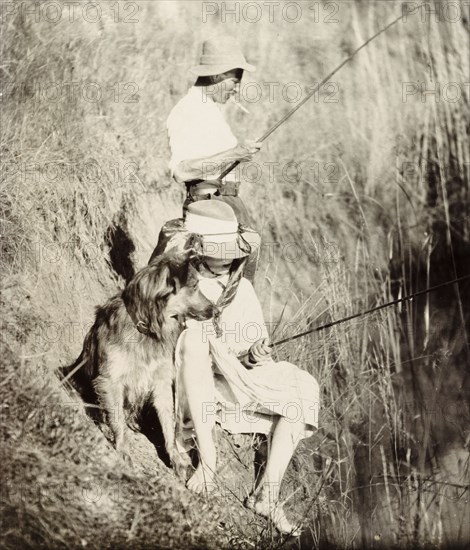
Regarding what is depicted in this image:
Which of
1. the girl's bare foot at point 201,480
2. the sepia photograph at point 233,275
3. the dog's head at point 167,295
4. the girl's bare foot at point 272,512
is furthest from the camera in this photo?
the girl's bare foot at point 272,512

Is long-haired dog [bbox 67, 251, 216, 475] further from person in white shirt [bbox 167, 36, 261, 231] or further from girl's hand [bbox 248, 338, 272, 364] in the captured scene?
person in white shirt [bbox 167, 36, 261, 231]

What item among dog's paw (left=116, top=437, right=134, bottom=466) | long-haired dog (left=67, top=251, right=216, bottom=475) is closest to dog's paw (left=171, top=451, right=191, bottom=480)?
long-haired dog (left=67, top=251, right=216, bottom=475)

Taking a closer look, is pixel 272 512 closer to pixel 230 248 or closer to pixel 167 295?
pixel 167 295

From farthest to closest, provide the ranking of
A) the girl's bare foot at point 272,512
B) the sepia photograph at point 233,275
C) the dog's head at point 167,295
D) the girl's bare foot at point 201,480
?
the girl's bare foot at point 272,512 < the girl's bare foot at point 201,480 < the sepia photograph at point 233,275 < the dog's head at point 167,295

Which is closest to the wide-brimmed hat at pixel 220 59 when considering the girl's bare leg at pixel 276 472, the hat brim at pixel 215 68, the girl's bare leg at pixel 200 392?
the hat brim at pixel 215 68

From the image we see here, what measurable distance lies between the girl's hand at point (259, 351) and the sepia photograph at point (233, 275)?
4cm

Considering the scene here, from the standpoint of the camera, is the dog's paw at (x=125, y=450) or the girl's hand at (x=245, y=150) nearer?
the girl's hand at (x=245, y=150)

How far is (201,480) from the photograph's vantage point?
20.7 ft

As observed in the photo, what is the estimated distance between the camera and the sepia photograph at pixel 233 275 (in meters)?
6.18

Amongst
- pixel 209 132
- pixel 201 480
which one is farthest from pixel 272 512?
pixel 209 132

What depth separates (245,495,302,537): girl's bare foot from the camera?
6.43m

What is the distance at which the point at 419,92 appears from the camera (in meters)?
7.81

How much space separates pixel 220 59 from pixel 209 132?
0.41 meters

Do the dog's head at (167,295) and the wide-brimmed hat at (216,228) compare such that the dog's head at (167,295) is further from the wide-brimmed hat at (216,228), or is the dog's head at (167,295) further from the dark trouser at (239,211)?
the dark trouser at (239,211)
